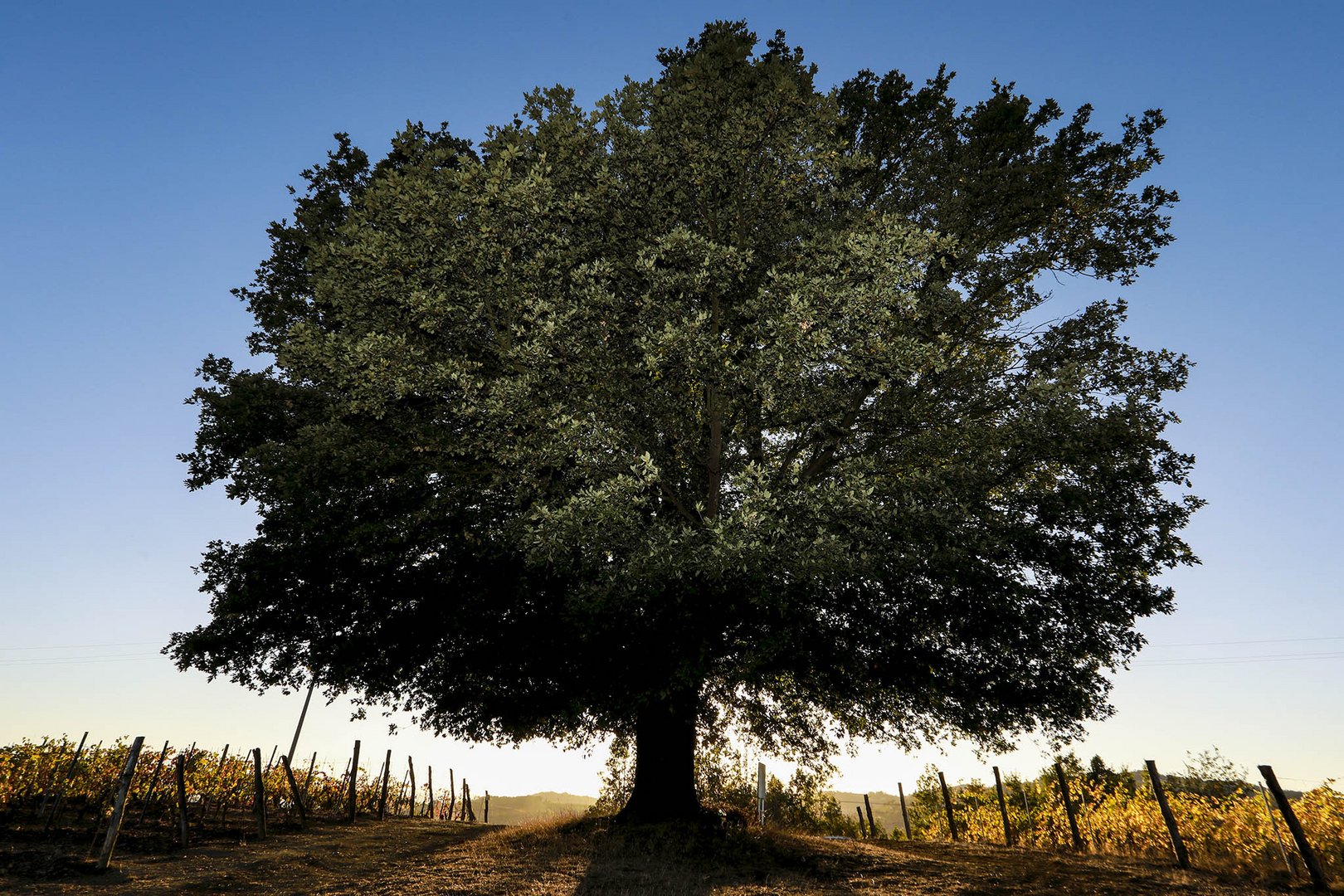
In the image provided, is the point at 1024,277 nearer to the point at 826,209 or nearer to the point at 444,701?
the point at 826,209

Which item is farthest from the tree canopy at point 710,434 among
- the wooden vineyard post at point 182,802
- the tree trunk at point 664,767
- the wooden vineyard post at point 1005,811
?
the wooden vineyard post at point 1005,811

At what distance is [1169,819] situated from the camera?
16.8 m

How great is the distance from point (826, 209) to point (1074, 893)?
49.8 feet

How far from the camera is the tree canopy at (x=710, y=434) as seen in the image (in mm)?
15258

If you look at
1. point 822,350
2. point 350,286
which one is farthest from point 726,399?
point 350,286

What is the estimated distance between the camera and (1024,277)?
65.9 ft

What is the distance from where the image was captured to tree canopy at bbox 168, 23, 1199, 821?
15.3m

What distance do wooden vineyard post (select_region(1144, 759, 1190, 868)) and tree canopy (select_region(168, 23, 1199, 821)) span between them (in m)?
2.80

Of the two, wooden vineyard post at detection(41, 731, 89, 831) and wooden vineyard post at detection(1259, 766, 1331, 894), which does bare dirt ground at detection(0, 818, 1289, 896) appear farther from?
wooden vineyard post at detection(41, 731, 89, 831)

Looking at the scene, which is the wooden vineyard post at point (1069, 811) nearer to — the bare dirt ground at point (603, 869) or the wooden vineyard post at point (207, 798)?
the bare dirt ground at point (603, 869)

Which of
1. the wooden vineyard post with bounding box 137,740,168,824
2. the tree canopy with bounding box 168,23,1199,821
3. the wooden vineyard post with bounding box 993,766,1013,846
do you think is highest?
the tree canopy with bounding box 168,23,1199,821

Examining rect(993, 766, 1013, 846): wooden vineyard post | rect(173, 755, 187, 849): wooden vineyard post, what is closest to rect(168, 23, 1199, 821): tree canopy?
rect(173, 755, 187, 849): wooden vineyard post

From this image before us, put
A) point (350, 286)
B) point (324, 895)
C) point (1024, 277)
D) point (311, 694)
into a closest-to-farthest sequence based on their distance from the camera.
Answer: point (324, 895) < point (350, 286) < point (1024, 277) < point (311, 694)

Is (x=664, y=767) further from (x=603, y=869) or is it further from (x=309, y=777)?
(x=309, y=777)
